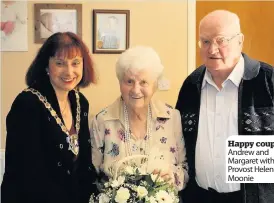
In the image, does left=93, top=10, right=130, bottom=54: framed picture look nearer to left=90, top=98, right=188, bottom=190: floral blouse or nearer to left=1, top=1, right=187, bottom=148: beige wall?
left=1, top=1, right=187, bottom=148: beige wall

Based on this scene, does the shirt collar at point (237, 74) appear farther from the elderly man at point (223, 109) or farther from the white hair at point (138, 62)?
the white hair at point (138, 62)

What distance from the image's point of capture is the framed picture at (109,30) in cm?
105

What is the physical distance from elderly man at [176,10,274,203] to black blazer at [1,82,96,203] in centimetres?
31

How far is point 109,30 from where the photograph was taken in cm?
105

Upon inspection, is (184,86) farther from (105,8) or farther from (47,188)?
(47,188)

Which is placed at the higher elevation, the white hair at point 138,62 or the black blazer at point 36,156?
the white hair at point 138,62

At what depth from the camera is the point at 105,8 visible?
1063mm

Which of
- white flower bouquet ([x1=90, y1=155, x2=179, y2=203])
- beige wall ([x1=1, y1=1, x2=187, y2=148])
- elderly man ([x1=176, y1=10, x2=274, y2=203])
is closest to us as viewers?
white flower bouquet ([x1=90, y1=155, x2=179, y2=203])

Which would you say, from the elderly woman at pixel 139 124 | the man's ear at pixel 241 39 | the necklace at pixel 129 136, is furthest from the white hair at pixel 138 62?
the man's ear at pixel 241 39

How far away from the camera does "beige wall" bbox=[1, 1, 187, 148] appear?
3.44 ft

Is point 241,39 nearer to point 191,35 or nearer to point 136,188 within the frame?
point 191,35

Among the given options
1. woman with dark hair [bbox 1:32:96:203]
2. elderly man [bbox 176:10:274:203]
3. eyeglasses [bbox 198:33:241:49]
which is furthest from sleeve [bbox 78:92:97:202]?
eyeglasses [bbox 198:33:241:49]

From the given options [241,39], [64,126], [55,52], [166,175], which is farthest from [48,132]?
[241,39]

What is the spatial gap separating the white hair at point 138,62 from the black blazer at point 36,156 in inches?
6.9
